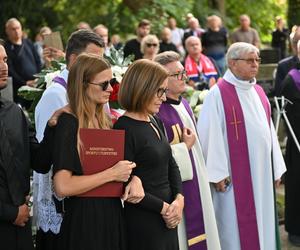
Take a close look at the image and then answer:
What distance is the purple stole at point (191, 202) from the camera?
4.82 metres

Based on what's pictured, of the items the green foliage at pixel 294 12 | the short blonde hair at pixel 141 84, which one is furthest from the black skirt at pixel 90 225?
the green foliage at pixel 294 12

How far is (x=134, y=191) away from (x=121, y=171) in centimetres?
15

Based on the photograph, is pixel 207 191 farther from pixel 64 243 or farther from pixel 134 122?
pixel 64 243

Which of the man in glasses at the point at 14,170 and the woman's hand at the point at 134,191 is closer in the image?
the man in glasses at the point at 14,170

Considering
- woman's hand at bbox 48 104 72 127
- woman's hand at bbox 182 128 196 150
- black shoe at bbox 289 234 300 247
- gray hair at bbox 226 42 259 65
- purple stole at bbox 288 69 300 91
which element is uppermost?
gray hair at bbox 226 42 259 65

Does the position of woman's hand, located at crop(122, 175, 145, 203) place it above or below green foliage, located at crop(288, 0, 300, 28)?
below

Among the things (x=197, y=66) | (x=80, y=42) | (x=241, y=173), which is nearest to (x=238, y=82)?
(x=241, y=173)

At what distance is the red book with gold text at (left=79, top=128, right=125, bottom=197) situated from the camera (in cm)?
359

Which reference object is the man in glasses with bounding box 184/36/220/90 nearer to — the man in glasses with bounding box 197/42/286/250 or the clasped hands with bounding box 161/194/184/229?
the man in glasses with bounding box 197/42/286/250

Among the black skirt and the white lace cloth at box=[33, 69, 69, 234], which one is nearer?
the black skirt

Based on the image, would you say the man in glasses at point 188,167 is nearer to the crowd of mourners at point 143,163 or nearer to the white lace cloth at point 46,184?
the crowd of mourners at point 143,163

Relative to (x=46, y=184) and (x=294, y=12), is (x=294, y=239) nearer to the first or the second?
(x=46, y=184)

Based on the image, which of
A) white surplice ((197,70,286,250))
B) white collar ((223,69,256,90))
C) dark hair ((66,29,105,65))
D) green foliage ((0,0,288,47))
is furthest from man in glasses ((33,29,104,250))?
green foliage ((0,0,288,47))

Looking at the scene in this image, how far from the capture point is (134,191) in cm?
370
